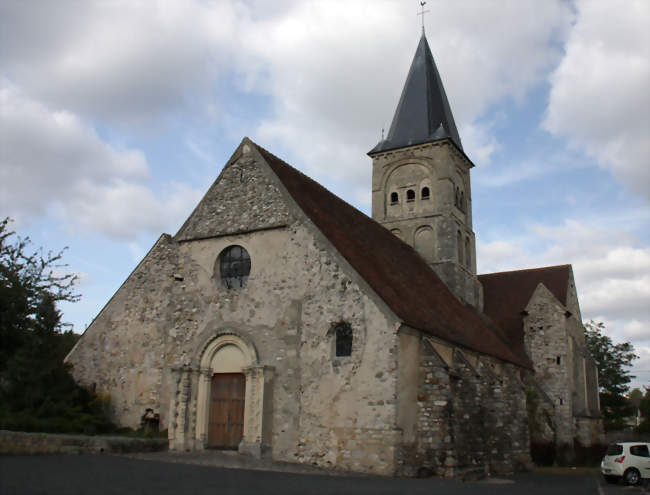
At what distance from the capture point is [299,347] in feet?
55.4

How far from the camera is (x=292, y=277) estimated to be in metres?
17.5

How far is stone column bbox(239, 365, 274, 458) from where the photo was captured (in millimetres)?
16500

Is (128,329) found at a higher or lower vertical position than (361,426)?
higher

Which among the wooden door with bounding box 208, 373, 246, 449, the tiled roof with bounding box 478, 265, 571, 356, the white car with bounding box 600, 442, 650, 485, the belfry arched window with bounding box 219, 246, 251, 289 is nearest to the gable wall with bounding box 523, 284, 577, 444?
the tiled roof with bounding box 478, 265, 571, 356

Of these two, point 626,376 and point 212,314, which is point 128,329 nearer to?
point 212,314

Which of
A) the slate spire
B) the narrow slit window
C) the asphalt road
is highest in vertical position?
the slate spire

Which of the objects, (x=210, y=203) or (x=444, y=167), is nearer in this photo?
(x=210, y=203)

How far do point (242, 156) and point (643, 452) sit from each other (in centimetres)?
1458

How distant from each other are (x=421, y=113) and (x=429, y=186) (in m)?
4.06

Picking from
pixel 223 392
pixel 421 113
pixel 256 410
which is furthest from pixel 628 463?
pixel 421 113

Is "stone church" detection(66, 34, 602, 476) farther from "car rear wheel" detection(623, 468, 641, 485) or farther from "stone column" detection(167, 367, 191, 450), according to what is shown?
"car rear wheel" detection(623, 468, 641, 485)

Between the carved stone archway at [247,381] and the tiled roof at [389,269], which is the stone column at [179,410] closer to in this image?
the carved stone archway at [247,381]

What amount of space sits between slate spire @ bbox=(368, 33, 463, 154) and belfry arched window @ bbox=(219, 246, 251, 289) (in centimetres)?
1411

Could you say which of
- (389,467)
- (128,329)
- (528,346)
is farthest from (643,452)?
(128,329)
